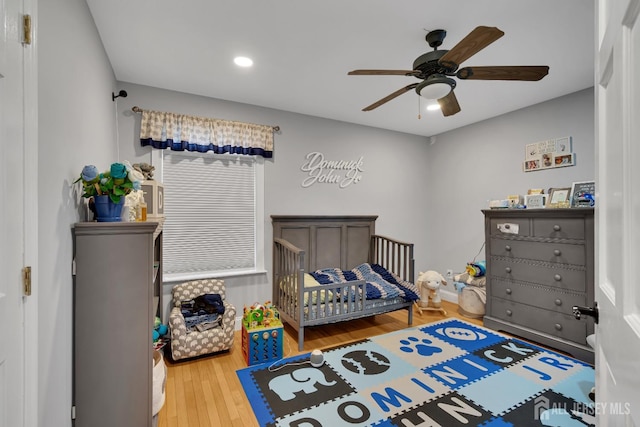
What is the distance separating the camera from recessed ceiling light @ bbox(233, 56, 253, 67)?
2252mm

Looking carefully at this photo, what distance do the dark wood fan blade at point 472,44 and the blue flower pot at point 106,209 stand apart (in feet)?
6.27

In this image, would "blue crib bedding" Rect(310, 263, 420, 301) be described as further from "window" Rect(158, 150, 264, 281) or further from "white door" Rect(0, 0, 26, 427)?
"white door" Rect(0, 0, 26, 427)

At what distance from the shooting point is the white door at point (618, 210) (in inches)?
19.6

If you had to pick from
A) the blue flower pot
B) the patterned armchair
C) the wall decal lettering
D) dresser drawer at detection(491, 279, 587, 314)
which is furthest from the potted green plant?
dresser drawer at detection(491, 279, 587, 314)

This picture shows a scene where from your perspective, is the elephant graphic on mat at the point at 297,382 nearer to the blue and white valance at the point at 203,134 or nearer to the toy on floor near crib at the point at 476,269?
the blue and white valance at the point at 203,134

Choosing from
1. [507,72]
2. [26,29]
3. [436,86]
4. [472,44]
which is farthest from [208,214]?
[507,72]

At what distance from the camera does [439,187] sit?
14.4ft

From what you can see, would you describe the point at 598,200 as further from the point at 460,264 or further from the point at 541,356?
the point at 460,264

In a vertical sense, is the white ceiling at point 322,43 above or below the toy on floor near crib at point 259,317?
above

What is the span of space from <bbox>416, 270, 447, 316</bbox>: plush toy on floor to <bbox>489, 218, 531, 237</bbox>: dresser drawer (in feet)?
2.89

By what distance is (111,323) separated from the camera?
4.43 ft

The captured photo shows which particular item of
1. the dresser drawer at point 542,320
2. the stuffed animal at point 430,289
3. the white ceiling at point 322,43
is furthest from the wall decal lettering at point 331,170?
the dresser drawer at point 542,320

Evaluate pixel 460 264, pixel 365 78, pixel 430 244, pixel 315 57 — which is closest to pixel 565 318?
pixel 460 264

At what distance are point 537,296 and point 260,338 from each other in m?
2.63
